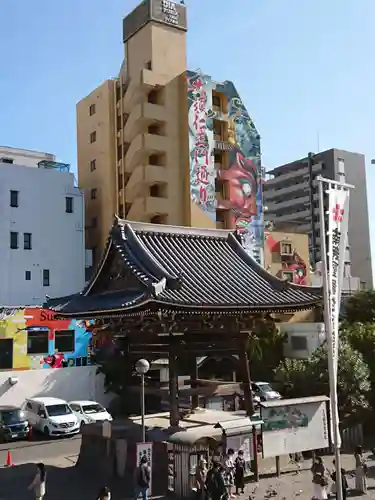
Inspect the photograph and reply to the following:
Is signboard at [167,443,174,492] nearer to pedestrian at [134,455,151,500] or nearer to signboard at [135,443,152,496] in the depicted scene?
signboard at [135,443,152,496]

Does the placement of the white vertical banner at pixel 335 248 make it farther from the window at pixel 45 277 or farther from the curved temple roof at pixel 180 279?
the window at pixel 45 277

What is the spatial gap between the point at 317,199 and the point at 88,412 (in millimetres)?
58661

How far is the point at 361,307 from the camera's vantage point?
51.1 m

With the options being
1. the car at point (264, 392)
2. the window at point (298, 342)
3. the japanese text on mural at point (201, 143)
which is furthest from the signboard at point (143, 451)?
the japanese text on mural at point (201, 143)

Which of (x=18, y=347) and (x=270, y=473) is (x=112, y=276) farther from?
(x=18, y=347)

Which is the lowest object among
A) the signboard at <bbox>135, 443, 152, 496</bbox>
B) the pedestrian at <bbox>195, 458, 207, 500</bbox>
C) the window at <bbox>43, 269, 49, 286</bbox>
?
the pedestrian at <bbox>195, 458, 207, 500</bbox>

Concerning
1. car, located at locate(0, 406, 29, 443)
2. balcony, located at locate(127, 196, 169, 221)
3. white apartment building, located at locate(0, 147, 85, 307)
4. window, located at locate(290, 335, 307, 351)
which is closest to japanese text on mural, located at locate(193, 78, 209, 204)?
balcony, located at locate(127, 196, 169, 221)

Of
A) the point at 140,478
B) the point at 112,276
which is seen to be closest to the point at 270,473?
the point at 140,478

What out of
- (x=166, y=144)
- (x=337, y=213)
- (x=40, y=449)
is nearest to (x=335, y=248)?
(x=337, y=213)

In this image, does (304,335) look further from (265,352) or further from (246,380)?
(246,380)

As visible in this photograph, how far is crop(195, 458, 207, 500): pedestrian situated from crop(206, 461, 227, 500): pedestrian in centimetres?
97

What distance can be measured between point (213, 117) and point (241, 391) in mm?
36906

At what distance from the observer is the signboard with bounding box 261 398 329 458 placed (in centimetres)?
1933

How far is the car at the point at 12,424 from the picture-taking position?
2967cm
